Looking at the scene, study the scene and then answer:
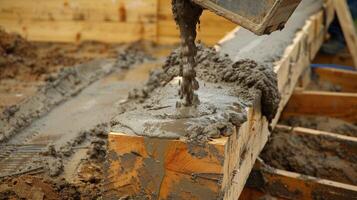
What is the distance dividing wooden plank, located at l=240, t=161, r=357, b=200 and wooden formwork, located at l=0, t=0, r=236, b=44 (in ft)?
12.3

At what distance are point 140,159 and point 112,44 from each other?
4832mm

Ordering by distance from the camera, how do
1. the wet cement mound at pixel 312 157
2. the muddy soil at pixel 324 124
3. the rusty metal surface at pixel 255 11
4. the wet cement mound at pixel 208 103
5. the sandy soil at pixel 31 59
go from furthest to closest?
the sandy soil at pixel 31 59 < the muddy soil at pixel 324 124 < the wet cement mound at pixel 312 157 < the wet cement mound at pixel 208 103 < the rusty metal surface at pixel 255 11

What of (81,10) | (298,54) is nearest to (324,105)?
(298,54)

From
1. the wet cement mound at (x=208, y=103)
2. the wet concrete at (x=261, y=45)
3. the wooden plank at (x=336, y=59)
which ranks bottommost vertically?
the wooden plank at (x=336, y=59)

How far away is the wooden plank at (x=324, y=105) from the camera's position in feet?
13.7

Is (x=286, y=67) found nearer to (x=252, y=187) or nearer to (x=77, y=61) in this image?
(x=252, y=187)

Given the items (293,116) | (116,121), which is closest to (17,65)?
(293,116)

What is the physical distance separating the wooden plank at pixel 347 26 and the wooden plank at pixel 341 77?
0.74 metres

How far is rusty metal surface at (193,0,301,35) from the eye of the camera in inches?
79.5

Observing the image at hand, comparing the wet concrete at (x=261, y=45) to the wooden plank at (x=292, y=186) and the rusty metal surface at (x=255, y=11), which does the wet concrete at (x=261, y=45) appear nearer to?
the wooden plank at (x=292, y=186)

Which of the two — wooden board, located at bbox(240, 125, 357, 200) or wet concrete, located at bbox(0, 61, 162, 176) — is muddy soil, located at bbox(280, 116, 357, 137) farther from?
wet concrete, located at bbox(0, 61, 162, 176)

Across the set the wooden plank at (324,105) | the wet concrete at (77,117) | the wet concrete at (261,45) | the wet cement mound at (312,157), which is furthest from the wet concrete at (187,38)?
the wooden plank at (324,105)

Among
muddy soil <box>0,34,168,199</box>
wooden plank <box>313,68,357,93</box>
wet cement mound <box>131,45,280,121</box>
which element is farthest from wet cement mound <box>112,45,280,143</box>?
wooden plank <box>313,68,357,93</box>

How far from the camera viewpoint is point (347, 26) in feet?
19.4
